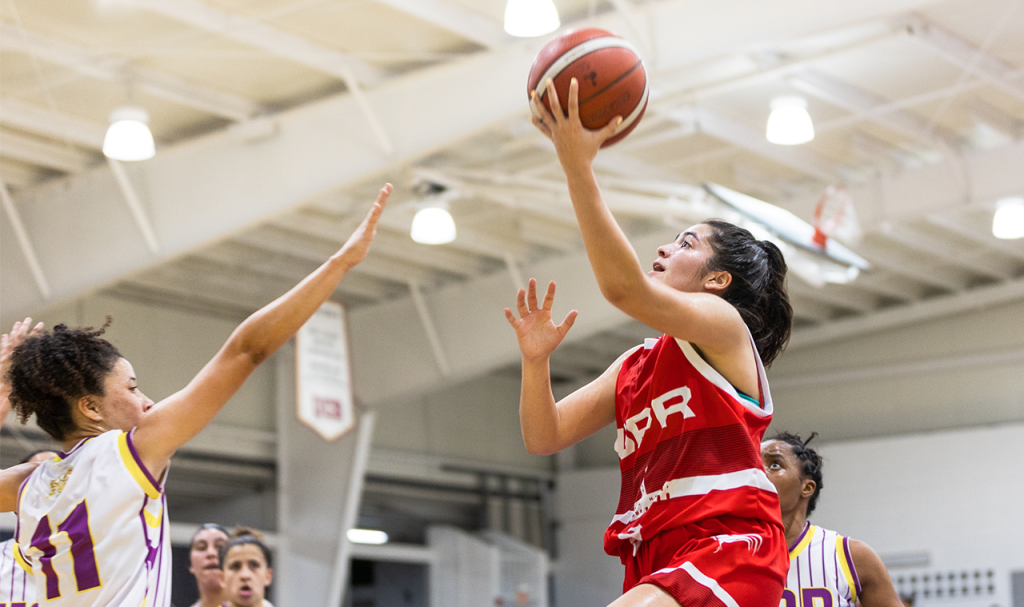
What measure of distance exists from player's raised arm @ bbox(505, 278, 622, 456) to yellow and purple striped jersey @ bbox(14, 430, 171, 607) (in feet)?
3.41

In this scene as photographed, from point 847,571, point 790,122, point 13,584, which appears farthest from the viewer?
point 790,122

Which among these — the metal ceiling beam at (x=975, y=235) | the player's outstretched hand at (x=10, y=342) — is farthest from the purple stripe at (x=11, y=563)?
the metal ceiling beam at (x=975, y=235)

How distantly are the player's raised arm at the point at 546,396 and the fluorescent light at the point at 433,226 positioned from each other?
321 inches

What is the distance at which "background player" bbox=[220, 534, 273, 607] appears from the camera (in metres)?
5.61

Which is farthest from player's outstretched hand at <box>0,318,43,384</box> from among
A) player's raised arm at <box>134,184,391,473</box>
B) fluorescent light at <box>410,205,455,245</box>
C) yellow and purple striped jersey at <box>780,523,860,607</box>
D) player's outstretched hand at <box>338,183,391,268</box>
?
fluorescent light at <box>410,205,455,245</box>

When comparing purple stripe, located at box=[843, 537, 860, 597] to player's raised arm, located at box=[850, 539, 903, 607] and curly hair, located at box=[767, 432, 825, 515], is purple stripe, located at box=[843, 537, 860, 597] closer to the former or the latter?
player's raised arm, located at box=[850, 539, 903, 607]

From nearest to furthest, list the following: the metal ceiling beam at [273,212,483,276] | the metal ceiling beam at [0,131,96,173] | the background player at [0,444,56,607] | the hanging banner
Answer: the background player at [0,444,56,607] < the metal ceiling beam at [0,131,96,173] < the hanging banner < the metal ceiling beam at [273,212,483,276]

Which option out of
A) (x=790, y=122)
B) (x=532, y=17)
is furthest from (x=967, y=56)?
(x=532, y=17)

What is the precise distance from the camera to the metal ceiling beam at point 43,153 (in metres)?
11.2

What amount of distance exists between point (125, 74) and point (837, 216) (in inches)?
281

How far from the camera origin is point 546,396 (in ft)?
10.8

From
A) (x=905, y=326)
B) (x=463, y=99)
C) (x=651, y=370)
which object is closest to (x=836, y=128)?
(x=463, y=99)

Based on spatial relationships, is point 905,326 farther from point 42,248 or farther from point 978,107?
point 42,248

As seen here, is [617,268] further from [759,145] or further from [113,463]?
[759,145]
